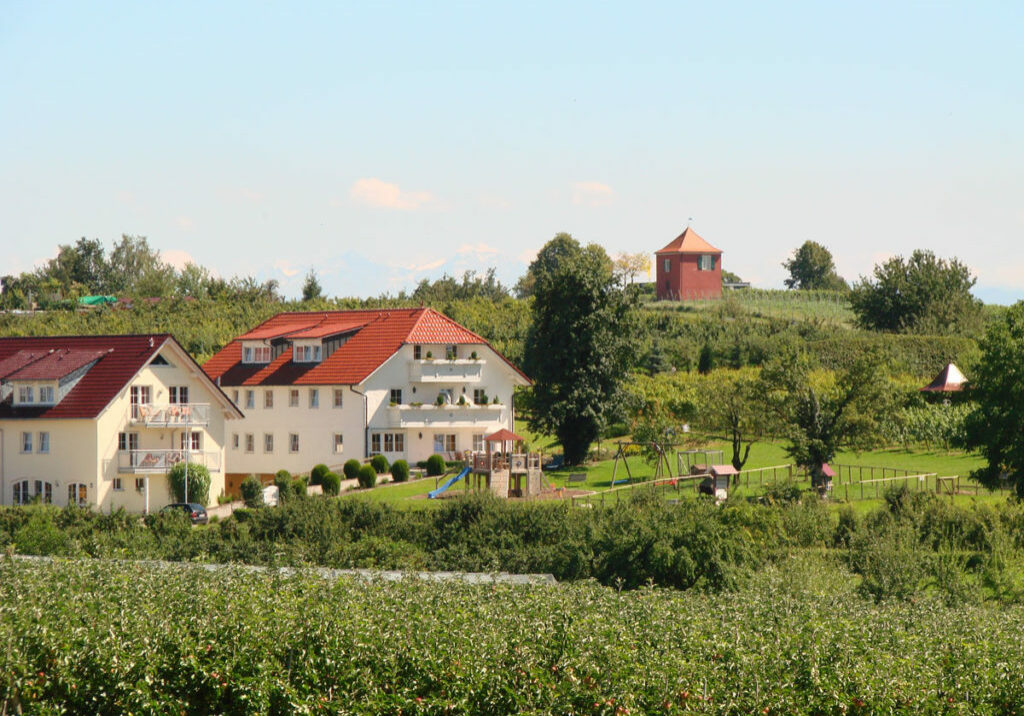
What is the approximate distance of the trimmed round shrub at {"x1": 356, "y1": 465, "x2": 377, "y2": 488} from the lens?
2229 inches

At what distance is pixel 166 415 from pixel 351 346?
14.0m

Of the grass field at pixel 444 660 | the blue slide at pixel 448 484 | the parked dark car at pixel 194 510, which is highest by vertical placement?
the blue slide at pixel 448 484

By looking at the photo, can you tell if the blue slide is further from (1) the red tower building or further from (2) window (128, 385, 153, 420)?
(1) the red tower building

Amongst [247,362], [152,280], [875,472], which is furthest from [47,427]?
[152,280]

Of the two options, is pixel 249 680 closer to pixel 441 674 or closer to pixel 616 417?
pixel 441 674

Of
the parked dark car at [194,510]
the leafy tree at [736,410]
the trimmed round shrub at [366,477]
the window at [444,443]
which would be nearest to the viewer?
the parked dark car at [194,510]

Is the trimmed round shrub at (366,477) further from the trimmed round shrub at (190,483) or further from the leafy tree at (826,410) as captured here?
the leafy tree at (826,410)

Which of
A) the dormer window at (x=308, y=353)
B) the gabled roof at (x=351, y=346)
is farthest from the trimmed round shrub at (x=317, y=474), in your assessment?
the dormer window at (x=308, y=353)

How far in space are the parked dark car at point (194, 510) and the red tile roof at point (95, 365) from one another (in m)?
5.35

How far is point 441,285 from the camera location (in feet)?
361

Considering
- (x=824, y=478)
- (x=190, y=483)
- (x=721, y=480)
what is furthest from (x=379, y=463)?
(x=824, y=478)

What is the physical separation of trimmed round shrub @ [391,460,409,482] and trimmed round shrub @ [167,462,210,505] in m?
8.43

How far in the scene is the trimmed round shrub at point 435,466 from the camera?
60719mm

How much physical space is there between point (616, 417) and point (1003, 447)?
19.7 m
